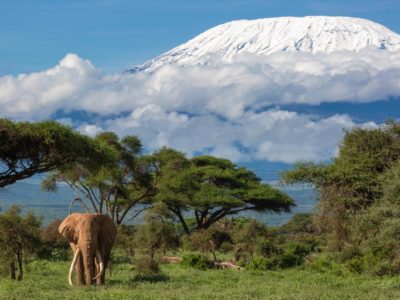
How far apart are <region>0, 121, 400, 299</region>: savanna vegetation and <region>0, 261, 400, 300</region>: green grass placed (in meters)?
0.04

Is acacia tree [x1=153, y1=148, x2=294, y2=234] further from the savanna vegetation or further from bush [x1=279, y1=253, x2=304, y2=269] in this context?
bush [x1=279, y1=253, x2=304, y2=269]

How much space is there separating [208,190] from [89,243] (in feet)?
103

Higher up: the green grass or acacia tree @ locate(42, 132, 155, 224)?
acacia tree @ locate(42, 132, 155, 224)

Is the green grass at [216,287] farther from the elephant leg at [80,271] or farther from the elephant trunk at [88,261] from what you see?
the elephant trunk at [88,261]

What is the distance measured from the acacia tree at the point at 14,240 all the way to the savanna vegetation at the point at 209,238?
37 millimetres

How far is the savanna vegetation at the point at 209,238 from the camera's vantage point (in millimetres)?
21047

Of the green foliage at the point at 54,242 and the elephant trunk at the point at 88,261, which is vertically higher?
the green foliage at the point at 54,242

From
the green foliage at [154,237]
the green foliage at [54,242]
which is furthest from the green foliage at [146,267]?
the green foliage at [54,242]

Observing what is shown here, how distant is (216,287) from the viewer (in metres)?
21.3

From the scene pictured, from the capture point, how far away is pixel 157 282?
22391 millimetres

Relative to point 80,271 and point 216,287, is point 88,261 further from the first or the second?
point 216,287

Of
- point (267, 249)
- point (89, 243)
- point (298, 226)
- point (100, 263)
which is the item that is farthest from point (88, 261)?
point (298, 226)

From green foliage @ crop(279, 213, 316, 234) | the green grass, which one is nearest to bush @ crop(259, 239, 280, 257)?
the green grass

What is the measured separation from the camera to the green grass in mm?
18547
